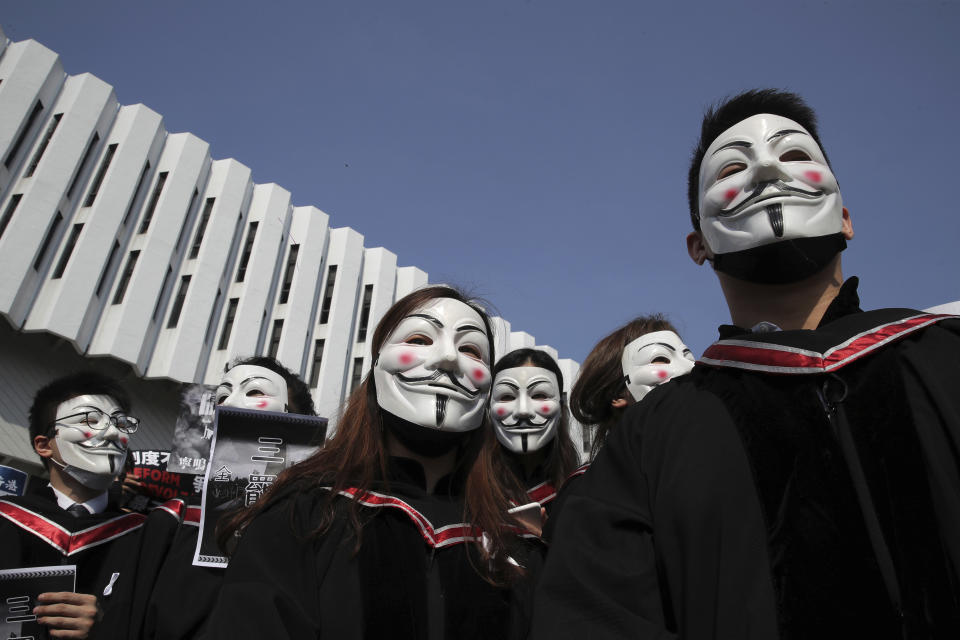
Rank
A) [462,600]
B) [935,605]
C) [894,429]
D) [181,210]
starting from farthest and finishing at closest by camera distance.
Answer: [181,210] < [462,600] < [894,429] < [935,605]

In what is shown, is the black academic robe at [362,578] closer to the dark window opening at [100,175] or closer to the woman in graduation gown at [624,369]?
the woman in graduation gown at [624,369]

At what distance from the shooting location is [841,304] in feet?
6.28

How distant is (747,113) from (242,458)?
9.01ft

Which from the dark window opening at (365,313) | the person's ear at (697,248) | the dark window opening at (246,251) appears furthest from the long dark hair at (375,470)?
the dark window opening at (365,313)

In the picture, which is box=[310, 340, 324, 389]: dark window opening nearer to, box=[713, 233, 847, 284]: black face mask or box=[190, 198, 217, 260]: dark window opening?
box=[190, 198, 217, 260]: dark window opening

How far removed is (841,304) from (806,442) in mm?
488

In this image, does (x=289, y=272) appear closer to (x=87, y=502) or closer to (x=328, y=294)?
Result: (x=328, y=294)

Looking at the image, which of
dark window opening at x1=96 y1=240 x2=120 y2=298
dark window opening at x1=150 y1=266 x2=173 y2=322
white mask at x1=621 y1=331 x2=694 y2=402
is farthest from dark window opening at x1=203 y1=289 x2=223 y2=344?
white mask at x1=621 y1=331 x2=694 y2=402

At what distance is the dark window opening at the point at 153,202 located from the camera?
19797 millimetres

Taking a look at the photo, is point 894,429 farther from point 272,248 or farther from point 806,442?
point 272,248

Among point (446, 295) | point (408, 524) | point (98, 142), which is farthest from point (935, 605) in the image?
point (98, 142)

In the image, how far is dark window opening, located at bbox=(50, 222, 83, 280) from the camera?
17156mm

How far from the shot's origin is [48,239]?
56.3ft

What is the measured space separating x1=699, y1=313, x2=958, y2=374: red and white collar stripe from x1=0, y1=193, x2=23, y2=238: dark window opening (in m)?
18.9
